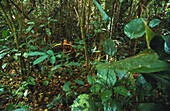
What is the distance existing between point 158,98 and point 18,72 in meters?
1.00

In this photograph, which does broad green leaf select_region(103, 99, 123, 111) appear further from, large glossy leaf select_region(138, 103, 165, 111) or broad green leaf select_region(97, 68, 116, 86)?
large glossy leaf select_region(138, 103, 165, 111)

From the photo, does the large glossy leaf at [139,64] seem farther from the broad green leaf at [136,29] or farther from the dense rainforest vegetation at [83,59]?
the broad green leaf at [136,29]

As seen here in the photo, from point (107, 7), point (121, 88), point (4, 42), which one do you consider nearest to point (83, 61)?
point (107, 7)

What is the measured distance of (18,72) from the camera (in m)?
1.45

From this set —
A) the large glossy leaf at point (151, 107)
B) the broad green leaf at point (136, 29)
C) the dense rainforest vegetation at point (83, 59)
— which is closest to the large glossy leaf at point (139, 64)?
the dense rainforest vegetation at point (83, 59)

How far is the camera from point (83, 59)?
152cm

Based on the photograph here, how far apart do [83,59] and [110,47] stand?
28.5 inches

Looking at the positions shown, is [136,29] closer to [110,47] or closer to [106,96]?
[110,47]

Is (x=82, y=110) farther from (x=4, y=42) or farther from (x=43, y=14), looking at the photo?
(x=43, y=14)

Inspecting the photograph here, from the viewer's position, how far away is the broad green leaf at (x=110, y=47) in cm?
80

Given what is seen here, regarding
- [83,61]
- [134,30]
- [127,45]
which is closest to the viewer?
[134,30]

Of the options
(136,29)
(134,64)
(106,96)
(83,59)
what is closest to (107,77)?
(106,96)

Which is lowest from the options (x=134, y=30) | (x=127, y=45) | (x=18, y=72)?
(x=18, y=72)

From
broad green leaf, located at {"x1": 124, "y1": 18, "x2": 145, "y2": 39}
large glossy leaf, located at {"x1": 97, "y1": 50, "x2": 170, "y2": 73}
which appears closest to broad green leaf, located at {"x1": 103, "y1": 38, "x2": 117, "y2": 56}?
broad green leaf, located at {"x1": 124, "y1": 18, "x2": 145, "y2": 39}
